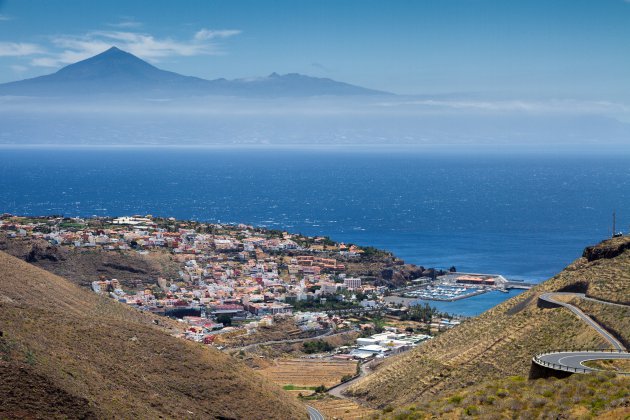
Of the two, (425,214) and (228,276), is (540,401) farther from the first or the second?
(425,214)

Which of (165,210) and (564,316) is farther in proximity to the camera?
(165,210)

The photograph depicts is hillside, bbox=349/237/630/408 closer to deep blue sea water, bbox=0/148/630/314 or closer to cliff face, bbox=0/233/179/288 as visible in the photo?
deep blue sea water, bbox=0/148/630/314

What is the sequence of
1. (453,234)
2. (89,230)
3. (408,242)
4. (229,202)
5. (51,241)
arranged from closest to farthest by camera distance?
1. (51,241)
2. (89,230)
3. (408,242)
4. (453,234)
5. (229,202)

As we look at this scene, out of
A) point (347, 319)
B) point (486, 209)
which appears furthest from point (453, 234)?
point (347, 319)

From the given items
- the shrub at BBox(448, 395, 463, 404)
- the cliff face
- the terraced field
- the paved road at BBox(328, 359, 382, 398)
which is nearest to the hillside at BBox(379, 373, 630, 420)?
the shrub at BBox(448, 395, 463, 404)

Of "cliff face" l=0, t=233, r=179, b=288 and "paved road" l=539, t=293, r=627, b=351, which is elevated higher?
"paved road" l=539, t=293, r=627, b=351

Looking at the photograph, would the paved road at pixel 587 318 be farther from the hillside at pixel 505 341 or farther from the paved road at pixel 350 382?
the paved road at pixel 350 382

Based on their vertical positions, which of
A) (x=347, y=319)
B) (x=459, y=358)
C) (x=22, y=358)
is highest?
(x=22, y=358)

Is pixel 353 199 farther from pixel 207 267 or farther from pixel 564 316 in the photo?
pixel 564 316

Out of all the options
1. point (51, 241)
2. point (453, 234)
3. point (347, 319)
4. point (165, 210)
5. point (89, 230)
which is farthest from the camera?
point (165, 210)
